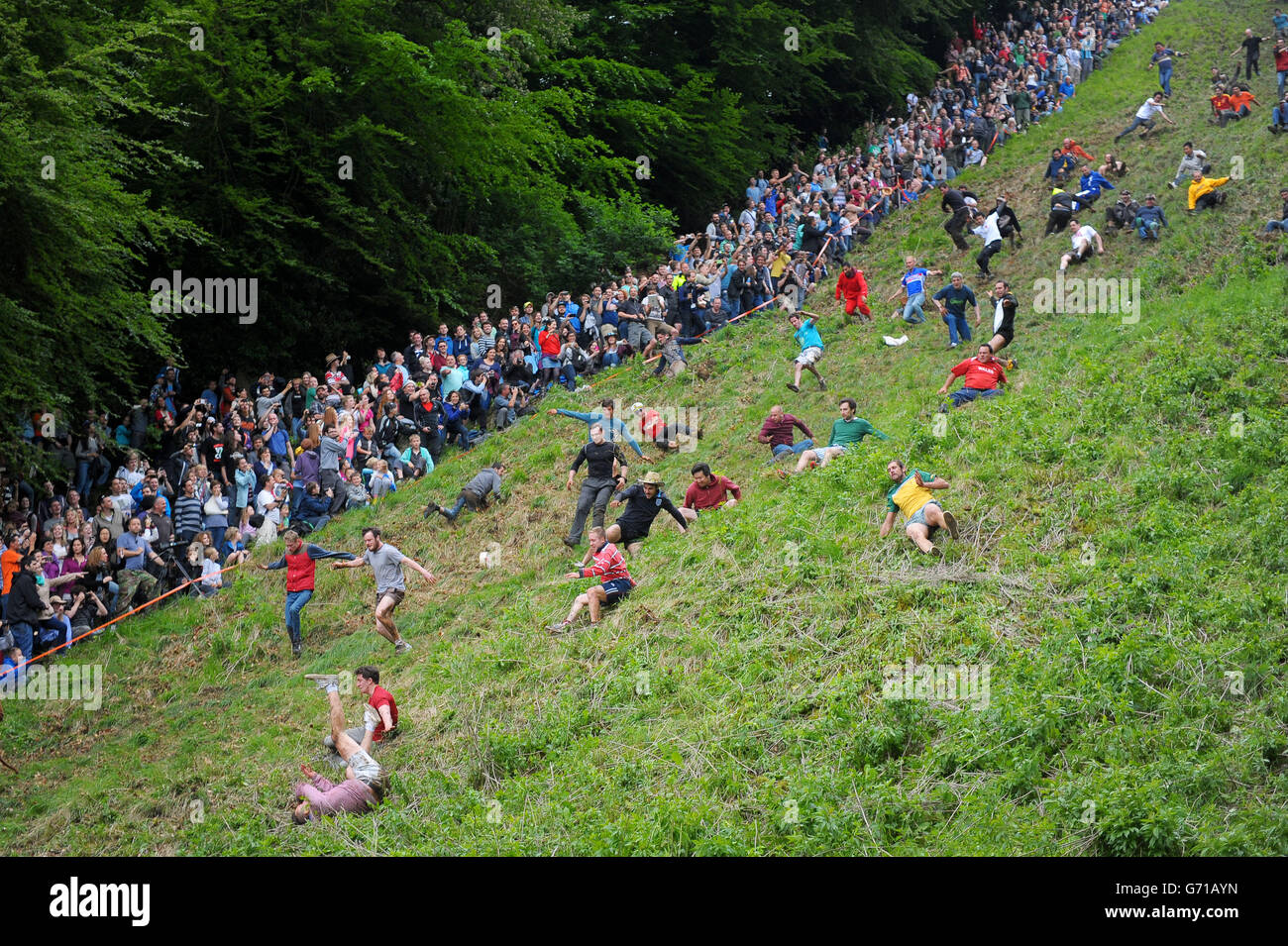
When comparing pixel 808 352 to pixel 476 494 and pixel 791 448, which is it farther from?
pixel 476 494

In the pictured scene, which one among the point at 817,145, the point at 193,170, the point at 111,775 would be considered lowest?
the point at 111,775

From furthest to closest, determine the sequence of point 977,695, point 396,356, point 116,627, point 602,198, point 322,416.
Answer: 1. point 602,198
2. point 396,356
3. point 322,416
4. point 116,627
5. point 977,695

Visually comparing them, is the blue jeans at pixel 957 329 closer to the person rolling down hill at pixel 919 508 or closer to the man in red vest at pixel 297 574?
the person rolling down hill at pixel 919 508

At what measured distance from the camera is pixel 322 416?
20.7 metres

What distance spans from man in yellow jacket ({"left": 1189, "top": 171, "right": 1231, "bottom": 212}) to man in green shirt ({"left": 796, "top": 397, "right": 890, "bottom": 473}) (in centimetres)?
1124

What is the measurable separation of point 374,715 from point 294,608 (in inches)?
140

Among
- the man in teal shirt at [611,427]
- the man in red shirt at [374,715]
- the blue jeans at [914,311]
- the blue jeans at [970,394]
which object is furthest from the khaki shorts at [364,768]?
the blue jeans at [914,311]

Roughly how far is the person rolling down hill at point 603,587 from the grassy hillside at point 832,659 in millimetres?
304

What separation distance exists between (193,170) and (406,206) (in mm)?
5122

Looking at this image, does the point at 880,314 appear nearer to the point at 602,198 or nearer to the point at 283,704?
the point at 602,198

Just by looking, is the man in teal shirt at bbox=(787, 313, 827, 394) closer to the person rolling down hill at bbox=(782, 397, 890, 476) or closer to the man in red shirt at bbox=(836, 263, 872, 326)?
the man in red shirt at bbox=(836, 263, 872, 326)

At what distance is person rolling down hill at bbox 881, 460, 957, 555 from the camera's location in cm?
1430

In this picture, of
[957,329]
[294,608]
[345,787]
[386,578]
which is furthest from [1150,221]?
[345,787]

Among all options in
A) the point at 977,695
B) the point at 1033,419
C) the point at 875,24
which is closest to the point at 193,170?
the point at 1033,419
